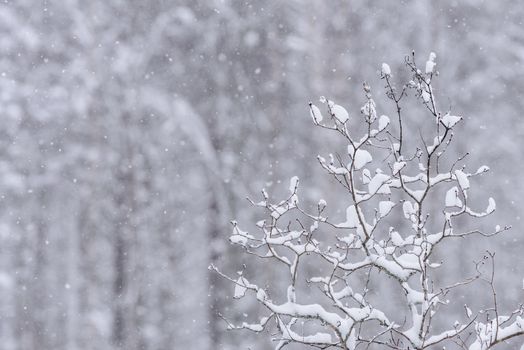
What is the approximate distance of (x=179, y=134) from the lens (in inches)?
334

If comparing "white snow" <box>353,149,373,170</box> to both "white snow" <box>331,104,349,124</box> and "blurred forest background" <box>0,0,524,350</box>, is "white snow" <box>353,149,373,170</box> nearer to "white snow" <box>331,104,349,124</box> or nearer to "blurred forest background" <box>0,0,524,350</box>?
"white snow" <box>331,104,349,124</box>

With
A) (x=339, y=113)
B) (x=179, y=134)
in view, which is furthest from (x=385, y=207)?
(x=179, y=134)

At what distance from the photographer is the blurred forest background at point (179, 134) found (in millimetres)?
8031

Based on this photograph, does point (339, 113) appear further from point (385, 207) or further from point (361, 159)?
point (385, 207)

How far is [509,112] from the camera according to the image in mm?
8531

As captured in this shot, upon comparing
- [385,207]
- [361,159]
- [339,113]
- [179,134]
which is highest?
[179,134]

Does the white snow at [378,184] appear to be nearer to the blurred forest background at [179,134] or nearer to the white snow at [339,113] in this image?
the white snow at [339,113]

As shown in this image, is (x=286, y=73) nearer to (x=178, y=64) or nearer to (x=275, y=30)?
(x=275, y=30)

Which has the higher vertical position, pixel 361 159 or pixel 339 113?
pixel 339 113

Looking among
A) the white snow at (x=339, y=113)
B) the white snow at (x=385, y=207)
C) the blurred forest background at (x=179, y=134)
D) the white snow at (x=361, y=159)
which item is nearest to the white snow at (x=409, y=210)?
the white snow at (x=385, y=207)

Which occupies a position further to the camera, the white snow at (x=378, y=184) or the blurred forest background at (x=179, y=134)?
the blurred forest background at (x=179, y=134)

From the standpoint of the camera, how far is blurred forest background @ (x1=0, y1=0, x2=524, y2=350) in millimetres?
8031

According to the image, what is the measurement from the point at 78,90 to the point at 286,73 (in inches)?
104

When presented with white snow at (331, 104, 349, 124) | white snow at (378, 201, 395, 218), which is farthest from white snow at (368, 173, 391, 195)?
white snow at (331, 104, 349, 124)
